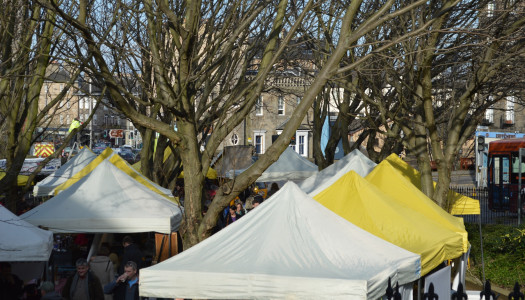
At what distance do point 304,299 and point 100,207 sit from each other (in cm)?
637

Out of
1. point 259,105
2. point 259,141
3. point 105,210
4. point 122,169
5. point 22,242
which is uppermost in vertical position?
point 259,105

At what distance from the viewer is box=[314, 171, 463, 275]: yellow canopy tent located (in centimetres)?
987


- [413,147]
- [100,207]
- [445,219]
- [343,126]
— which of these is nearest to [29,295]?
[100,207]

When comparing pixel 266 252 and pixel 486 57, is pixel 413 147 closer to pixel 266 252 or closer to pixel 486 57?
pixel 486 57

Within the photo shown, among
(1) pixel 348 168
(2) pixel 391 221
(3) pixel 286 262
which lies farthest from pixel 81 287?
(1) pixel 348 168

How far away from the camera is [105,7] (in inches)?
714

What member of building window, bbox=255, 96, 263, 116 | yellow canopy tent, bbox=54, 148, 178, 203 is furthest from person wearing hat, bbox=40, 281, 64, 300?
building window, bbox=255, 96, 263, 116

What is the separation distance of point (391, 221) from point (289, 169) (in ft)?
48.7

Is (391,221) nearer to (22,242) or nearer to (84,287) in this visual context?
(84,287)

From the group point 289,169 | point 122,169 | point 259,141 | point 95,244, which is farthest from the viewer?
point 259,141

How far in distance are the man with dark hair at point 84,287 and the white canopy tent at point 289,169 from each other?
1417 cm

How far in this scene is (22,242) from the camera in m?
9.38

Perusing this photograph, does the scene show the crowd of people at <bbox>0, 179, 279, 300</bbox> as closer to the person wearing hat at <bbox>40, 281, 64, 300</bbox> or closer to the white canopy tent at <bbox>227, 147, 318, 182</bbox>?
the person wearing hat at <bbox>40, 281, 64, 300</bbox>

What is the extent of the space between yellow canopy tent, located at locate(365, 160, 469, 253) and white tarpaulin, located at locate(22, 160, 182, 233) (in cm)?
365
